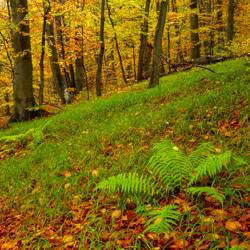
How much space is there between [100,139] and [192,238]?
294cm

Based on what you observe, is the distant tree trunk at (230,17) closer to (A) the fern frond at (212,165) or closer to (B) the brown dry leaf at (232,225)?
(A) the fern frond at (212,165)

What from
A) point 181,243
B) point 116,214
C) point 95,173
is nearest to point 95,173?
point 95,173

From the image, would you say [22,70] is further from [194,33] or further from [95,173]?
[194,33]

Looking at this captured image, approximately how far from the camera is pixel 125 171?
2.96 metres

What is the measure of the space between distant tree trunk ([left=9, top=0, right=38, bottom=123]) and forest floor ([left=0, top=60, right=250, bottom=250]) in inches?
114

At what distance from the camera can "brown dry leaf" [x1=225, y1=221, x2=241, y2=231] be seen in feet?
5.11

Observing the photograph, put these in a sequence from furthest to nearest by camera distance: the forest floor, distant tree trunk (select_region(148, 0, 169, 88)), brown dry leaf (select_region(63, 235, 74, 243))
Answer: distant tree trunk (select_region(148, 0, 169, 88)) → brown dry leaf (select_region(63, 235, 74, 243)) → the forest floor

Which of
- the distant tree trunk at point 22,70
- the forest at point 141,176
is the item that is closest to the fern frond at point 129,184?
the forest at point 141,176

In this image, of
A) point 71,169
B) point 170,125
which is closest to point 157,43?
point 170,125

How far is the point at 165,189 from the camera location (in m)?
2.29

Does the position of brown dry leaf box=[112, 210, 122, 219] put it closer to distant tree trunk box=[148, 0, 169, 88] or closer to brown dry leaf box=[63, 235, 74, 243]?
brown dry leaf box=[63, 235, 74, 243]

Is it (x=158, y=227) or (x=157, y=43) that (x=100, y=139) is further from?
(x=157, y=43)

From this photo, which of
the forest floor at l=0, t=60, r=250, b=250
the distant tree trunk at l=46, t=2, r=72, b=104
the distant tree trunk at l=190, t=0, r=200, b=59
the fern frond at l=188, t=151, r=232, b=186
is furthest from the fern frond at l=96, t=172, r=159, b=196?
the distant tree trunk at l=190, t=0, r=200, b=59

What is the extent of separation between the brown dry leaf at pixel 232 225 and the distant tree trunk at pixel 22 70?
8.31 meters
